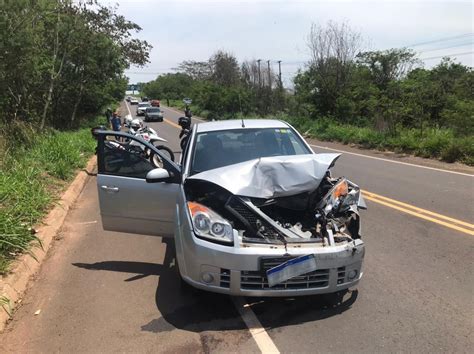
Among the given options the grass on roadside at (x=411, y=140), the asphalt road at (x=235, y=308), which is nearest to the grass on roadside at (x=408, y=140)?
the grass on roadside at (x=411, y=140)

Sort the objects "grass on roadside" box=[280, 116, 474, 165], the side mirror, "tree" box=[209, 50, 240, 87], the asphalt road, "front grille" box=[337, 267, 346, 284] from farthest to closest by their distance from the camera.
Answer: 1. "tree" box=[209, 50, 240, 87]
2. "grass on roadside" box=[280, 116, 474, 165]
3. the side mirror
4. "front grille" box=[337, 267, 346, 284]
5. the asphalt road

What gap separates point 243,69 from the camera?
157ft

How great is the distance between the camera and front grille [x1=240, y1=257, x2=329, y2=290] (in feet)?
12.4

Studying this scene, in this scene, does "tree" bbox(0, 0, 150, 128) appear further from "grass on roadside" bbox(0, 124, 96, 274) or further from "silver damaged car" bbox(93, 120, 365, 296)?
"silver damaged car" bbox(93, 120, 365, 296)

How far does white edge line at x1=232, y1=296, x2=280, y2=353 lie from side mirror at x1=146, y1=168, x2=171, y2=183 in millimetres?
1474

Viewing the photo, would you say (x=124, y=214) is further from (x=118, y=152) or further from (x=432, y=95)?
(x=432, y=95)

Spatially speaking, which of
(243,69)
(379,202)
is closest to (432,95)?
(379,202)

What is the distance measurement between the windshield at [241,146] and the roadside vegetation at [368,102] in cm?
321

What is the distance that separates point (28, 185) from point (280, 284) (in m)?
6.14

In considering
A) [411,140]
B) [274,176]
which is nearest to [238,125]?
[274,176]

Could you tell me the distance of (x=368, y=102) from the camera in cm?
2295

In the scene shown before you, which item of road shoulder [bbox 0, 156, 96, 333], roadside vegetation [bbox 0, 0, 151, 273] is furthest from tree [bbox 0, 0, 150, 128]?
road shoulder [bbox 0, 156, 96, 333]

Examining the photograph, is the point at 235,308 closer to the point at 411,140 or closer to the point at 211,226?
the point at 211,226

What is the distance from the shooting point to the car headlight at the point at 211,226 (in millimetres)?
3922
